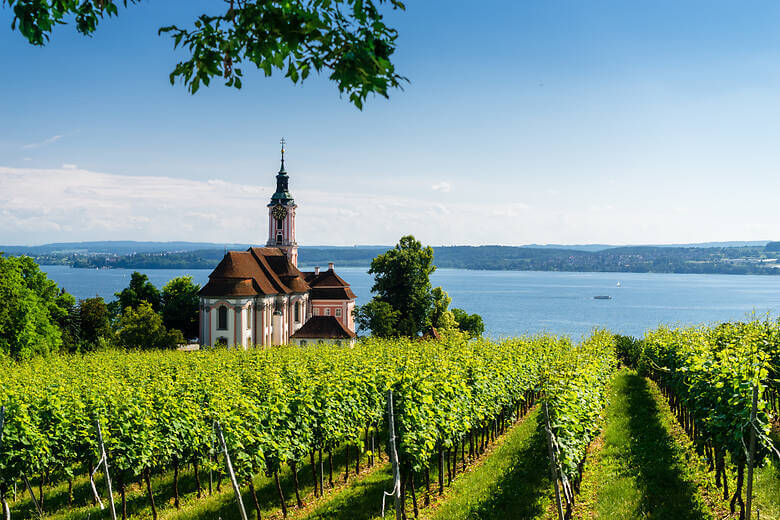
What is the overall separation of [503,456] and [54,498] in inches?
491

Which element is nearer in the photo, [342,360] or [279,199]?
[342,360]

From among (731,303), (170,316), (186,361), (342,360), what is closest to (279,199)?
(170,316)

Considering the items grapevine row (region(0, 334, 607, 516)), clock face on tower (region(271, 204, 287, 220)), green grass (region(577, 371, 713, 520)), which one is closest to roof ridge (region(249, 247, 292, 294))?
clock face on tower (region(271, 204, 287, 220))

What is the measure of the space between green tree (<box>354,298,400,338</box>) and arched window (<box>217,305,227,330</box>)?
11.0 m

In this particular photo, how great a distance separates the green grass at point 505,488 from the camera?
39.8 feet

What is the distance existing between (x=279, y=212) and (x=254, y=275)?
15.5 metres

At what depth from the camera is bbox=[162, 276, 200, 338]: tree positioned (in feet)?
190

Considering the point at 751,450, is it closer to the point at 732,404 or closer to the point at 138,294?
the point at 732,404

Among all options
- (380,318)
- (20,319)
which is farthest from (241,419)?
(380,318)

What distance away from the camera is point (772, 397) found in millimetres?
17281

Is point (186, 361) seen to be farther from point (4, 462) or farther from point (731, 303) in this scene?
point (731, 303)

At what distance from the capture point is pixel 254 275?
49.2m

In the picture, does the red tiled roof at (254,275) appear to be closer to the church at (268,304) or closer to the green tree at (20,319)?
the church at (268,304)

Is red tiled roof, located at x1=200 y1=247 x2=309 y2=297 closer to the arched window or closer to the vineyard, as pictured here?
the arched window
